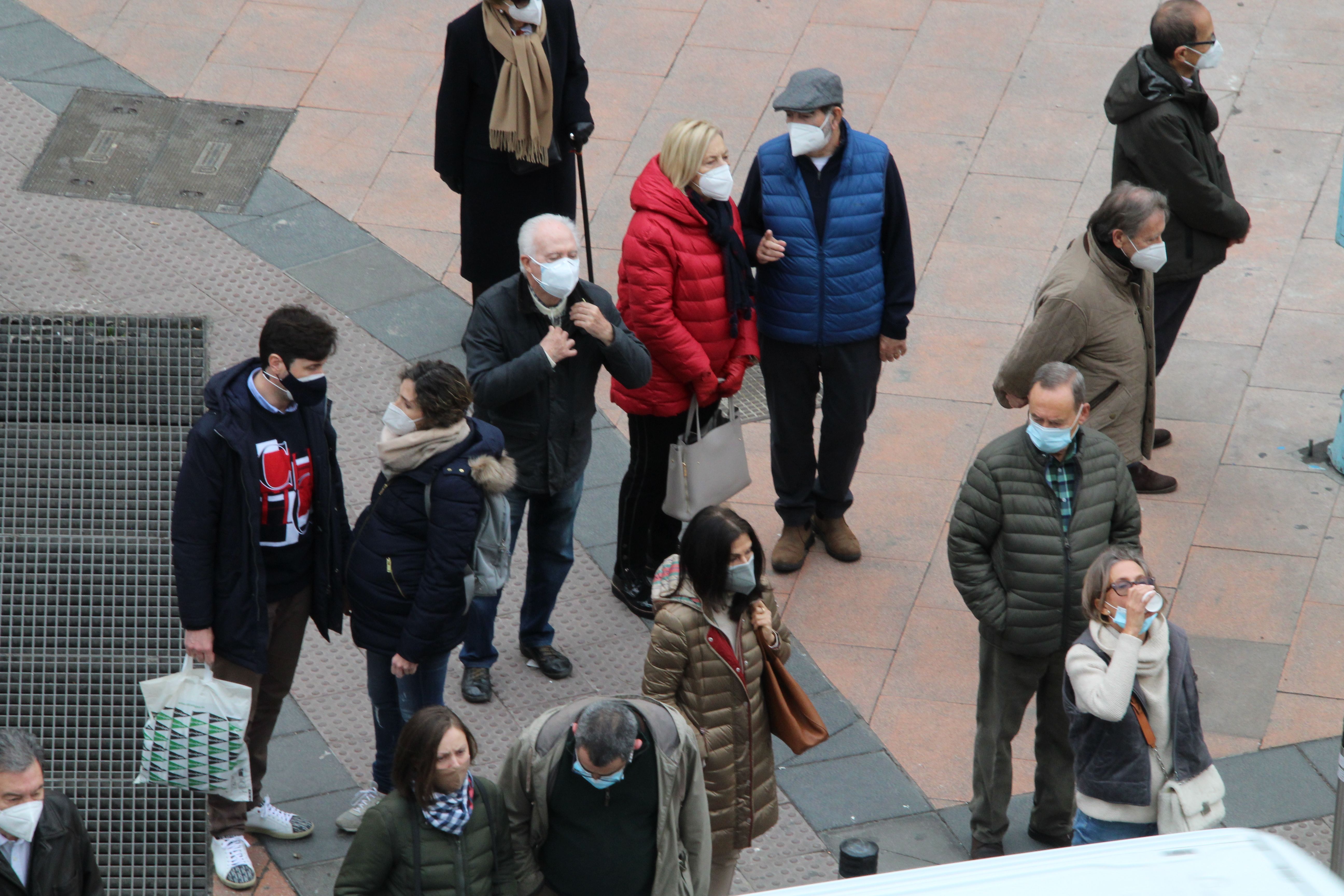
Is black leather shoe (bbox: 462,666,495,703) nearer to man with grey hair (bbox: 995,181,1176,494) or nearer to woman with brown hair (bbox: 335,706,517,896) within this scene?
woman with brown hair (bbox: 335,706,517,896)

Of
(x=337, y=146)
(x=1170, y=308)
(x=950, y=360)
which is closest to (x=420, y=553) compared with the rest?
(x=950, y=360)

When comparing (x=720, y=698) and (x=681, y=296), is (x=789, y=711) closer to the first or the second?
(x=720, y=698)

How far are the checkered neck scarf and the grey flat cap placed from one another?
10.1 feet

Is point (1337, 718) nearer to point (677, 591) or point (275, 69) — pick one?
point (677, 591)

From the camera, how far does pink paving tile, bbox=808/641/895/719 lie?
6738mm

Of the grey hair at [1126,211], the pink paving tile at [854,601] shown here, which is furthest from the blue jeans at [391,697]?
the grey hair at [1126,211]

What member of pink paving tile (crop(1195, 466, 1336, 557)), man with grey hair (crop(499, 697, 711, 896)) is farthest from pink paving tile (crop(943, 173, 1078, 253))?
man with grey hair (crop(499, 697, 711, 896))

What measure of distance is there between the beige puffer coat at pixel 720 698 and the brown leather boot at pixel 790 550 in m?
2.07

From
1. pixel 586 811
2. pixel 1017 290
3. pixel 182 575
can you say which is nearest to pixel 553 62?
pixel 1017 290

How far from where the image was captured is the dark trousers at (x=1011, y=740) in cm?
574

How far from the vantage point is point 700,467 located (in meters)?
6.72

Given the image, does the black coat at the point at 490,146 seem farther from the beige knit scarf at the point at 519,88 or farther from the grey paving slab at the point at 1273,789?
the grey paving slab at the point at 1273,789

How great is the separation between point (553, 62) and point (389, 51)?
2772 mm

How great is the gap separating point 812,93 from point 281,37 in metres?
4.89
